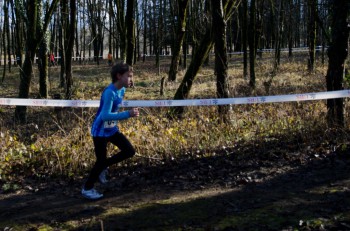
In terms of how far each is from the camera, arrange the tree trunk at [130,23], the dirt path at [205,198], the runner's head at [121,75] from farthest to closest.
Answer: the tree trunk at [130,23] < the runner's head at [121,75] < the dirt path at [205,198]

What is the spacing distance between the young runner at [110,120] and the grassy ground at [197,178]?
0.44 m

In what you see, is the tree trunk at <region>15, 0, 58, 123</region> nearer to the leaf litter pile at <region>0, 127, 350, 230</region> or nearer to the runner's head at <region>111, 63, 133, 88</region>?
the leaf litter pile at <region>0, 127, 350, 230</region>

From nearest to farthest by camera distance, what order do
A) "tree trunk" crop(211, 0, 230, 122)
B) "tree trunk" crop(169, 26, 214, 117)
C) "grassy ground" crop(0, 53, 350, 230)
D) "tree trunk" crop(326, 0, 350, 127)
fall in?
"grassy ground" crop(0, 53, 350, 230) → "tree trunk" crop(326, 0, 350, 127) → "tree trunk" crop(211, 0, 230, 122) → "tree trunk" crop(169, 26, 214, 117)

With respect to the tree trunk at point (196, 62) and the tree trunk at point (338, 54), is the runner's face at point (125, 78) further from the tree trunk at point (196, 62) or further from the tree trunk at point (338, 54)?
the tree trunk at point (196, 62)

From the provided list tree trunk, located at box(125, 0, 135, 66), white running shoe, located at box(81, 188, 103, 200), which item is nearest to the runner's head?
white running shoe, located at box(81, 188, 103, 200)

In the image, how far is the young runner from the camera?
5363mm

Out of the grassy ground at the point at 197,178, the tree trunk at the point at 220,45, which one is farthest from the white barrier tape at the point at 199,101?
the tree trunk at the point at 220,45

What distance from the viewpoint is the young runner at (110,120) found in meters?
5.36

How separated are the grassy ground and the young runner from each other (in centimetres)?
44

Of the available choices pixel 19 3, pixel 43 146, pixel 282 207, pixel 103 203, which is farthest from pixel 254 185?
pixel 19 3

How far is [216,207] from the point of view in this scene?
203 inches

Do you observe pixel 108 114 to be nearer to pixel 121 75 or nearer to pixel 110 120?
pixel 110 120

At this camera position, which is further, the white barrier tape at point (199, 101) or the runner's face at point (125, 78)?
the white barrier tape at point (199, 101)

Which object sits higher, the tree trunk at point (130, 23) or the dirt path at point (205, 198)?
the tree trunk at point (130, 23)
